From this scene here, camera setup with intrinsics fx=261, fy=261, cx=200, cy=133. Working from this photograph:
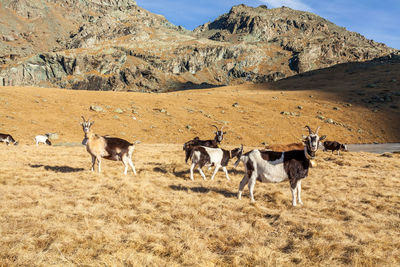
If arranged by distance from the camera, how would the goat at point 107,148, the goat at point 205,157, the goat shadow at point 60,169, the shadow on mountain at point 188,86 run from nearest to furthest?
1. the goat at point 205,157
2. the goat at point 107,148
3. the goat shadow at point 60,169
4. the shadow on mountain at point 188,86

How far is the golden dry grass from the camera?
5926 millimetres

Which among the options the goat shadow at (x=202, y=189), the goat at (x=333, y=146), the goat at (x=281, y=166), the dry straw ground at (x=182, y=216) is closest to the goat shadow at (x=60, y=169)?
the dry straw ground at (x=182, y=216)

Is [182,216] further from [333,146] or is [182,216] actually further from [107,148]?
[333,146]

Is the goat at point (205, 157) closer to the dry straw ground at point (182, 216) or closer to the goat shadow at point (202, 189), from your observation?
the dry straw ground at point (182, 216)

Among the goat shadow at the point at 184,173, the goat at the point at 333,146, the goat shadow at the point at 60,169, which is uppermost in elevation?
the goat at the point at 333,146

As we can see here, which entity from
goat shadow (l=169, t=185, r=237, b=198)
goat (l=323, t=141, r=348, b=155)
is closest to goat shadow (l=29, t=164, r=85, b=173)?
goat shadow (l=169, t=185, r=237, b=198)

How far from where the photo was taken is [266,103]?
57.2 m

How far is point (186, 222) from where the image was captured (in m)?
7.99

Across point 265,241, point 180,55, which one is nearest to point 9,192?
point 265,241

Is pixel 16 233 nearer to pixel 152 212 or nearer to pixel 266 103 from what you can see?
pixel 152 212

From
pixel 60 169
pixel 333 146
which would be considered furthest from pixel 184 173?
pixel 333 146

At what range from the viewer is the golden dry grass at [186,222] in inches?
233

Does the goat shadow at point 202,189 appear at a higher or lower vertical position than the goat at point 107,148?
lower

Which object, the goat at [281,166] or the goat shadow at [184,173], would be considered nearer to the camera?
the goat at [281,166]
